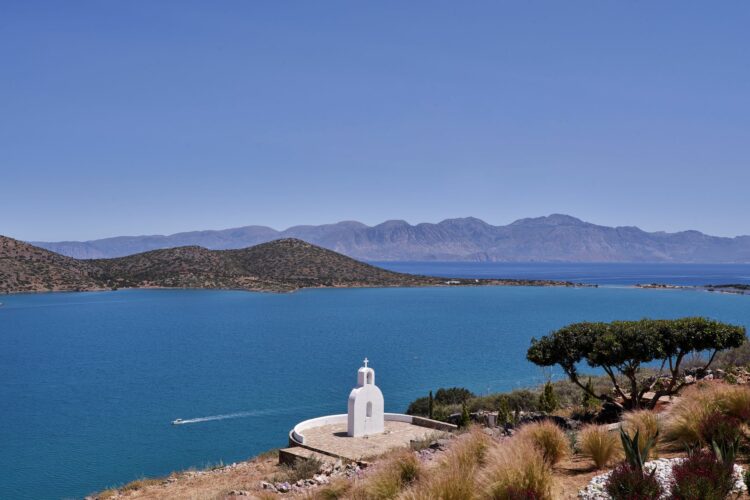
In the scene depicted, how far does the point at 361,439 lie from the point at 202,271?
362ft

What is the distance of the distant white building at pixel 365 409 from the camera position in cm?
2031

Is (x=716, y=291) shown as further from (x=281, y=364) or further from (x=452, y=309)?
(x=281, y=364)

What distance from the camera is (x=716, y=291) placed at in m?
126

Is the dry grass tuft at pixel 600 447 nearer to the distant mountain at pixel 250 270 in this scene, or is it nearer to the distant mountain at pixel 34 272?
the distant mountain at pixel 250 270

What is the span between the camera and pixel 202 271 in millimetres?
124688

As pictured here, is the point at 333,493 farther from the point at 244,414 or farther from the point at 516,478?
the point at 244,414

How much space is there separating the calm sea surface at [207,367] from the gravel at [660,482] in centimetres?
1918

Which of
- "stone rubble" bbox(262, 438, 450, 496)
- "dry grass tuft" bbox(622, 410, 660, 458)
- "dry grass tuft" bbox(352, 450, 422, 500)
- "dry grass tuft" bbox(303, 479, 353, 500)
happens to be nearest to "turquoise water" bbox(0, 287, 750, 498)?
"stone rubble" bbox(262, 438, 450, 496)

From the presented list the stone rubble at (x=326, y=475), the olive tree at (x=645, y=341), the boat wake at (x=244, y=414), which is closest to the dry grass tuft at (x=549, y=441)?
the stone rubble at (x=326, y=475)

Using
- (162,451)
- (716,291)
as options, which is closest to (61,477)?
(162,451)

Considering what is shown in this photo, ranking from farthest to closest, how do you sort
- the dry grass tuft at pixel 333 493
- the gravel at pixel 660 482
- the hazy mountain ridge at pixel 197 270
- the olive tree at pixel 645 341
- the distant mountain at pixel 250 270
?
the distant mountain at pixel 250 270 → the hazy mountain ridge at pixel 197 270 → the olive tree at pixel 645 341 → the dry grass tuft at pixel 333 493 → the gravel at pixel 660 482

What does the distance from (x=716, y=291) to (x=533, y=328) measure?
80478 millimetres

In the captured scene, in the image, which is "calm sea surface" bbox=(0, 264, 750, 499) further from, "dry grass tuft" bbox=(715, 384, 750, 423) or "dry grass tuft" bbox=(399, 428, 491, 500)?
"dry grass tuft" bbox=(715, 384, 750, 423)

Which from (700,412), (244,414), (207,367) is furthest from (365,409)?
(207,367)
